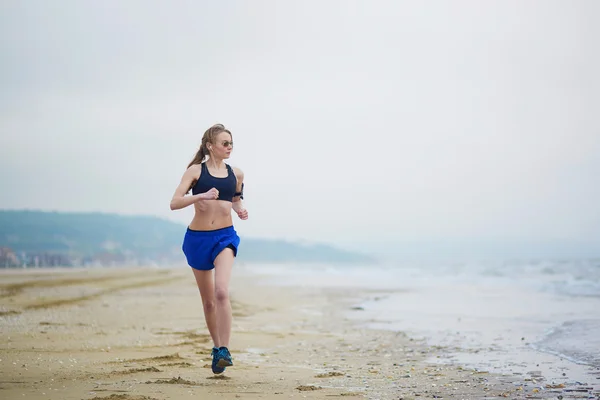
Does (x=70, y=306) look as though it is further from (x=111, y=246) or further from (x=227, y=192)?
(x=111, y=246)

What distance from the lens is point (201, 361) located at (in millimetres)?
6277

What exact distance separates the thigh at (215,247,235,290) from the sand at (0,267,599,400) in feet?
2.51

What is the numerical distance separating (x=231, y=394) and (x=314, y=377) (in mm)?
1196

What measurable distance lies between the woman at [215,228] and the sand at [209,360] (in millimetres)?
439

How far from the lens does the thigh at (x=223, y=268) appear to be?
16.9 ft

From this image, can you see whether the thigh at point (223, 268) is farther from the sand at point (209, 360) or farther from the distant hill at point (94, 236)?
the distant hill at point (94, 236)

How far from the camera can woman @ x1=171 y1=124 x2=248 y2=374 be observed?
519cm

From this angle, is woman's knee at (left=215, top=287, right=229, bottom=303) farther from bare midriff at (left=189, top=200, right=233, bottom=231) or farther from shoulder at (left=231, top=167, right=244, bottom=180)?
shoulder at (left=231, top=167, right=244, bottom=180)

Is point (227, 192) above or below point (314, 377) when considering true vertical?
above

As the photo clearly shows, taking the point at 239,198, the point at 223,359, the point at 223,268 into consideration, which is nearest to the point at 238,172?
the point at 239,198

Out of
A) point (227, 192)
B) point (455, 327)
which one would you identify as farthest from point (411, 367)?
point (455, 327)

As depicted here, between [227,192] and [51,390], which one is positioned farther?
[227,192]

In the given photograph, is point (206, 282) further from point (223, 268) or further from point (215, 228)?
point (215, 228)

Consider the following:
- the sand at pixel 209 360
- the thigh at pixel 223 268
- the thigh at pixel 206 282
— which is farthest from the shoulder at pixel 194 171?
the sand at pixel 209 360
